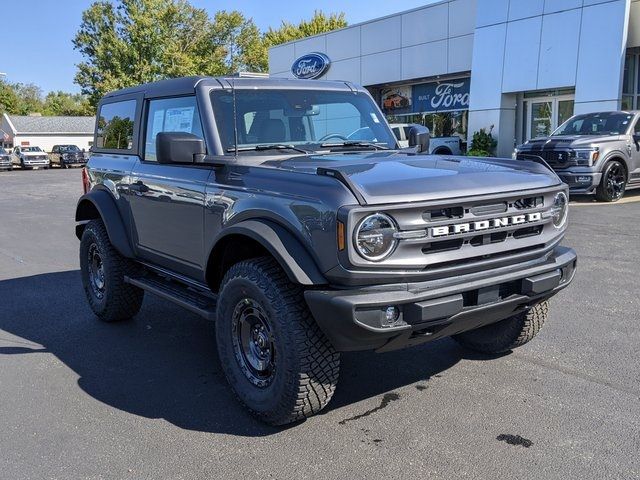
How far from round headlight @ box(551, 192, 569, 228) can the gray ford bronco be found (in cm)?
1

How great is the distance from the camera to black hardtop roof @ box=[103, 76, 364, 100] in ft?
14.4

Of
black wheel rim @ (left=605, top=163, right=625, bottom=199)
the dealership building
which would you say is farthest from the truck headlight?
the dealership building

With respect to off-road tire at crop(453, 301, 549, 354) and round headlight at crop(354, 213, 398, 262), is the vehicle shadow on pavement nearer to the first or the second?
off-road tire at crop(453, 301, 549, 354)

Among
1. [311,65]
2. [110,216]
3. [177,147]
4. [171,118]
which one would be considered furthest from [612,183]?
[311,65]

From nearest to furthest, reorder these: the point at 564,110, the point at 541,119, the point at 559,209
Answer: the point at 559,209 → the point at 564,110 → the point at 541,119

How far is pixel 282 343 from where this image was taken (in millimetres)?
3240

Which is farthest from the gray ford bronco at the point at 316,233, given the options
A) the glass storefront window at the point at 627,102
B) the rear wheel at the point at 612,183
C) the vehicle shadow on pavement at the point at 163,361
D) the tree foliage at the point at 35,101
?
the tree foliage at the point at 35,101

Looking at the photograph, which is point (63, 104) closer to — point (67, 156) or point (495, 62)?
point (67, 156)

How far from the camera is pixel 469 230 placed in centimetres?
325

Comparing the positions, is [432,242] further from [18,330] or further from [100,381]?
[18,330]

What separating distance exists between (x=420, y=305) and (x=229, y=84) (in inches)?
91.1

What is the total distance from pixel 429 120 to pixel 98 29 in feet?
121

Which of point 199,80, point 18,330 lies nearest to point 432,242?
point 199,80

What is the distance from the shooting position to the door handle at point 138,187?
481 cm
